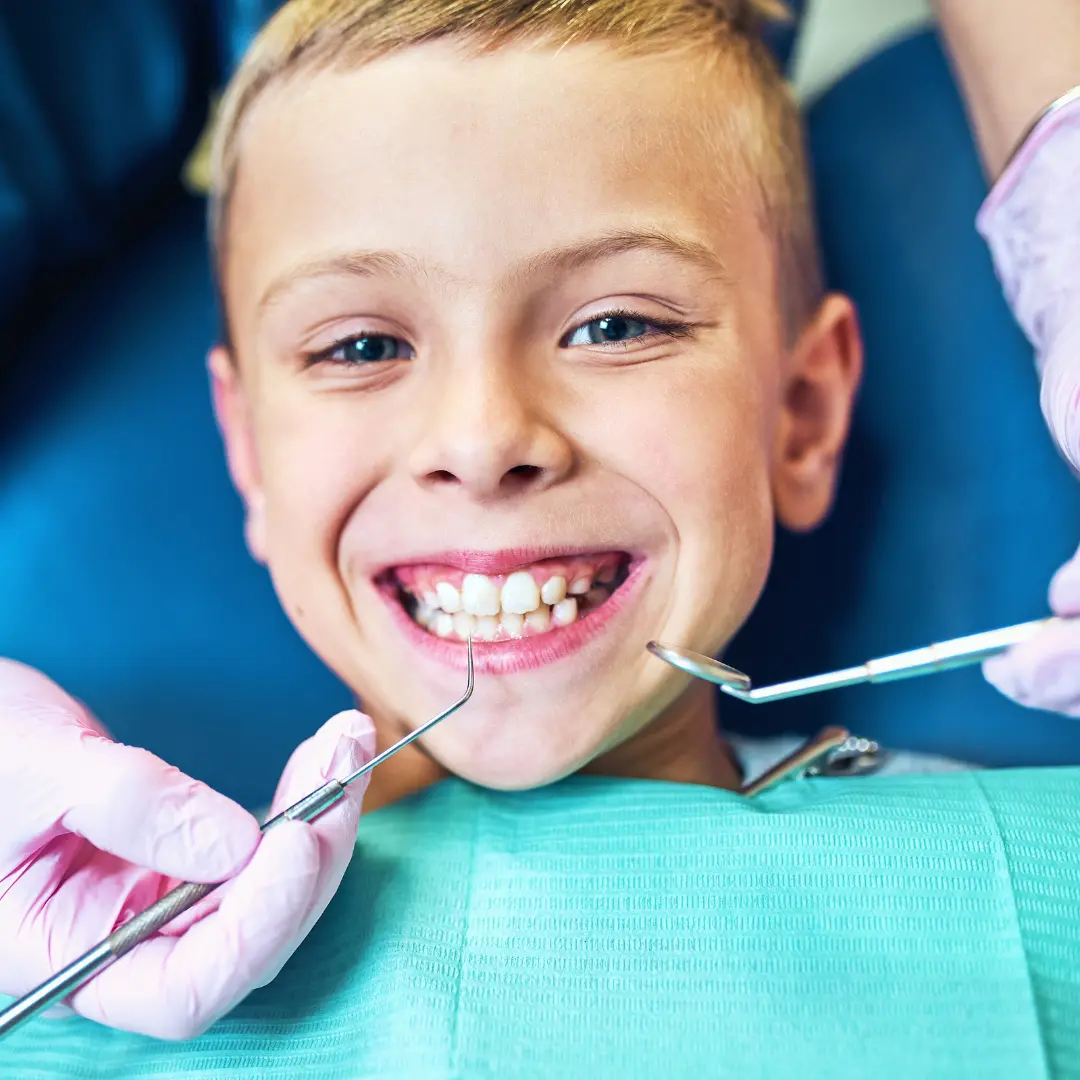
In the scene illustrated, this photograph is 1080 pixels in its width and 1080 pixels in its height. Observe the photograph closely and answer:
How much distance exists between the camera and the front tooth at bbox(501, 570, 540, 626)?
0.98m

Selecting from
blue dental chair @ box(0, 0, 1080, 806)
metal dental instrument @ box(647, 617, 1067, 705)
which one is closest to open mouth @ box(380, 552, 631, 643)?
metal dental instrument @ box(647, 617, 1067, 705)

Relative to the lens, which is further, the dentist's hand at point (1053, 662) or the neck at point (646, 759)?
the neck at point (646, 759)

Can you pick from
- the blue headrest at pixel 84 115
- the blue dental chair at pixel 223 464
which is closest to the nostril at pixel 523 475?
the blue dental chair at pixel 223 464

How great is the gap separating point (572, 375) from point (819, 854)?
46 cm

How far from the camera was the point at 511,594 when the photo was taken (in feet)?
3.20

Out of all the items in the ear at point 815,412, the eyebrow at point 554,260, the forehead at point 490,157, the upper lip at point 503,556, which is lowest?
the ear at point 815,412

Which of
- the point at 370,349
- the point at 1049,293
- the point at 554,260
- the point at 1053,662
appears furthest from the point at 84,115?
the point at 1053,662

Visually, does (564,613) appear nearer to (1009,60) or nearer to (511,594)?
(511,594)

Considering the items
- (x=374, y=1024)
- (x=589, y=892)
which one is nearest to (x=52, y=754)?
(x=374, y=1024)

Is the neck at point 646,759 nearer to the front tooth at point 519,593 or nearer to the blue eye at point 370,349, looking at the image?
the front tooth at point 519,593

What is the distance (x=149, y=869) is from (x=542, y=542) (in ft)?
1.38

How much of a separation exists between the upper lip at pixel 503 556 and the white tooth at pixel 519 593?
0.04 feet

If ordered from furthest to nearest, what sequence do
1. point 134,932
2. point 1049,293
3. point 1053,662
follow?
point 1049,293 → point 1053,662 → point 134,932

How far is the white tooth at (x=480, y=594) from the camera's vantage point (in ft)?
3.22
